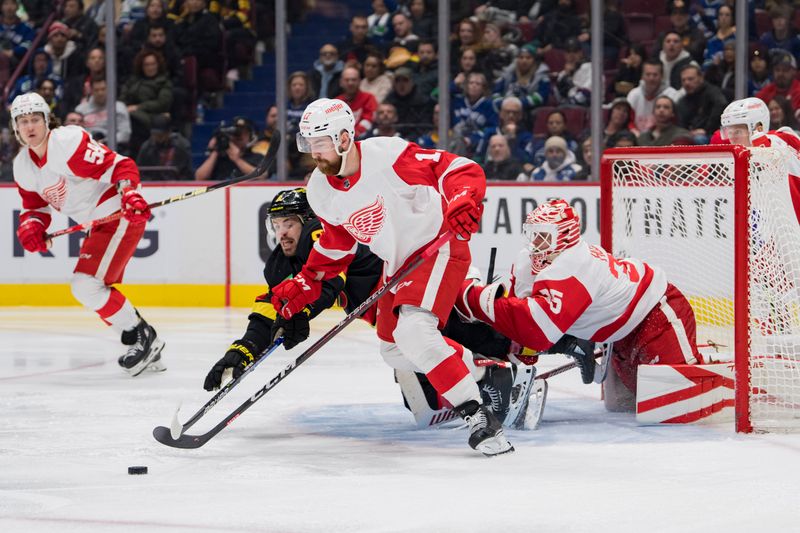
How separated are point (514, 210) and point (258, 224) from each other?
57.3 inches

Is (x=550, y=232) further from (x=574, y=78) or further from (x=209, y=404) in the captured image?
(x=574, y=78)

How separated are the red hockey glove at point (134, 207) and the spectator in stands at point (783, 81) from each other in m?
3.82

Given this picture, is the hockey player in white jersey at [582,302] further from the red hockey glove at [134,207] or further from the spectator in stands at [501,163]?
the spectator in stands at [501,163]

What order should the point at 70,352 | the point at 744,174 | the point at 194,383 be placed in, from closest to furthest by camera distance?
the point at 744,174, the point at 194,383, the point at 70,352

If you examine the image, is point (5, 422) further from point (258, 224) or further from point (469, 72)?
point (469, 72)

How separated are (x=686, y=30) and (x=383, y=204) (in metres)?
4.77

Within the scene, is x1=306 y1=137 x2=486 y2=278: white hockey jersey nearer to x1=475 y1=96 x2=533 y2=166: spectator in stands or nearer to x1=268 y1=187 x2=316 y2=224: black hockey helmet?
x1=268 y1=187 x2=316 y2=224: black hockey helmet

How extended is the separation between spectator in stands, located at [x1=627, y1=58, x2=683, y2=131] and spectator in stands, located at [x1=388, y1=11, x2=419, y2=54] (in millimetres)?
1272

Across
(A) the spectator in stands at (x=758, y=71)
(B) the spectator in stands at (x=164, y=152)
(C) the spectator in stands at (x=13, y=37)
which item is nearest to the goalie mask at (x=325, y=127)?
(A) the spectator in stands at (x=758, y=71)

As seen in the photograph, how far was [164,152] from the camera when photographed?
819 cm

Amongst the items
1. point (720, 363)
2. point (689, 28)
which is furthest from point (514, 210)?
point (720, 363)

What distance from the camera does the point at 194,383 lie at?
16.1ft

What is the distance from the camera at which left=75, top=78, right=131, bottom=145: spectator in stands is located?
8094mm

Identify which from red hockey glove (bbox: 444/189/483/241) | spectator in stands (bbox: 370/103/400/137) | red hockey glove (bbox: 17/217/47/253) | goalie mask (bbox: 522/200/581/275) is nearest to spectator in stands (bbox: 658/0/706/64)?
spectator in stands (bbox: 370/103/400/137)
